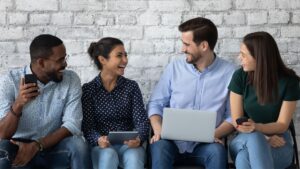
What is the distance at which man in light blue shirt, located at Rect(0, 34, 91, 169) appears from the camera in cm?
280

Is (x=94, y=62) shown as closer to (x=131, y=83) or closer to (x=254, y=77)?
(x=131, y=83)

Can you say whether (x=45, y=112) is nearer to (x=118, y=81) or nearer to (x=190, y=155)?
(x=118, y=81)

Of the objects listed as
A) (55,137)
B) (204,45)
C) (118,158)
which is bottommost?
(118,158)

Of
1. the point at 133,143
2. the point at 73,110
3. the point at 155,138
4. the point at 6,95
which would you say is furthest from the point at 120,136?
the point at 6,95

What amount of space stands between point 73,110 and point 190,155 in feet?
2.23

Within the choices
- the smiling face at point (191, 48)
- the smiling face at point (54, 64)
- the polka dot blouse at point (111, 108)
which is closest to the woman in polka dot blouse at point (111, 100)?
the polka dot blouse at point (111, 108)

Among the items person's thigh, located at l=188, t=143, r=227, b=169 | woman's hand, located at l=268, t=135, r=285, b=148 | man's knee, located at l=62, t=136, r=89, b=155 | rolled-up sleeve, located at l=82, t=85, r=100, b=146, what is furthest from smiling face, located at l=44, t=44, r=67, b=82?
woman's hand, located at l=268, t=135, r=285, b=148

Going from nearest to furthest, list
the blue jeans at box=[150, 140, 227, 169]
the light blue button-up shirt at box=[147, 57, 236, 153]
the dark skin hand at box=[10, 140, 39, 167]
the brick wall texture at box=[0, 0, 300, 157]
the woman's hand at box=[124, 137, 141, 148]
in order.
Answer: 1. the dark skin hand at box=[10, 140, 39, 167]
2. the blue jeans at box=[150, 140, 227, 169]
3. the woman's hand at box=[124, 137, 141, 148]
4. the light blue button-up shirt at box=[147, 57, 236, 153]
5. the brick wall texture at box=[0, 0, 300, 157]

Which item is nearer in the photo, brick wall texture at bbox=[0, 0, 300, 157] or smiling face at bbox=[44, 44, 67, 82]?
smiling face at bbox=[44, 44, 67, 82]

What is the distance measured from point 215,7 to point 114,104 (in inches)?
36.0

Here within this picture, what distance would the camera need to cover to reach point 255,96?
296cm

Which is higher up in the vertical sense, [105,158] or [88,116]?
[88,116]

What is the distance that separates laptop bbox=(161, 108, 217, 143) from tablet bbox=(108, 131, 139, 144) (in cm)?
18

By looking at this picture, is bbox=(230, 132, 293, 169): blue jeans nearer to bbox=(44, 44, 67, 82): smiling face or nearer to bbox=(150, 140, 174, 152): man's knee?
bbox=(150, 140, 174, 152): man's knee
